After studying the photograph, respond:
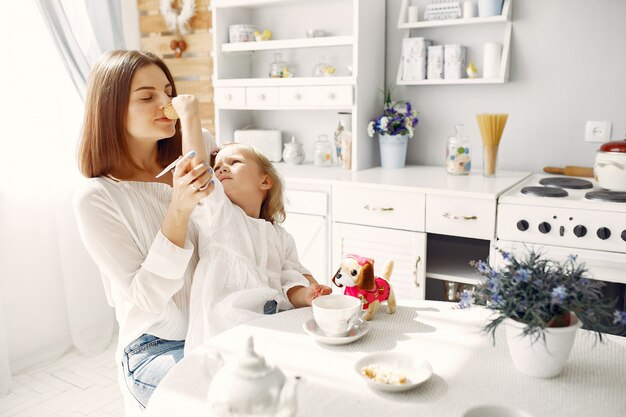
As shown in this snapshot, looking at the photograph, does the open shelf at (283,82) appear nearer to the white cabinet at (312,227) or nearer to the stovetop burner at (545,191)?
the white cabinet at (312,227)

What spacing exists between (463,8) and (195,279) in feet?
6.76

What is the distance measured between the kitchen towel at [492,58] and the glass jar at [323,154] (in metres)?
0.92

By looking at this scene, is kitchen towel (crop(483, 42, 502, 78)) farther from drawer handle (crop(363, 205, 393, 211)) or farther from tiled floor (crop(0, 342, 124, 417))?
tiled floor (crop(0, 342, 124, 417))

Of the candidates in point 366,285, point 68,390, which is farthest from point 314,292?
point 68,390

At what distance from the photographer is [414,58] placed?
293cm

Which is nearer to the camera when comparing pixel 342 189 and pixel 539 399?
pixel 539 399

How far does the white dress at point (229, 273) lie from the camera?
148cm

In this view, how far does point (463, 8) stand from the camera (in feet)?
9.32

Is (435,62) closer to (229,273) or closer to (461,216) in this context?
(461,216)

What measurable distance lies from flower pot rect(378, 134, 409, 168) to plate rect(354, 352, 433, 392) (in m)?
1.95

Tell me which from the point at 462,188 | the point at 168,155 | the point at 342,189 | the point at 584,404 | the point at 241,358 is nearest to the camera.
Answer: the point at 241,358

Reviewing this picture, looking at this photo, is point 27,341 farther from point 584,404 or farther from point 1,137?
point 584,404

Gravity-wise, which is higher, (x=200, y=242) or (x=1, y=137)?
(x=1, y=137)

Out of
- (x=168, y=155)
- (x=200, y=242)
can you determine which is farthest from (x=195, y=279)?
(x=168, y=155)
